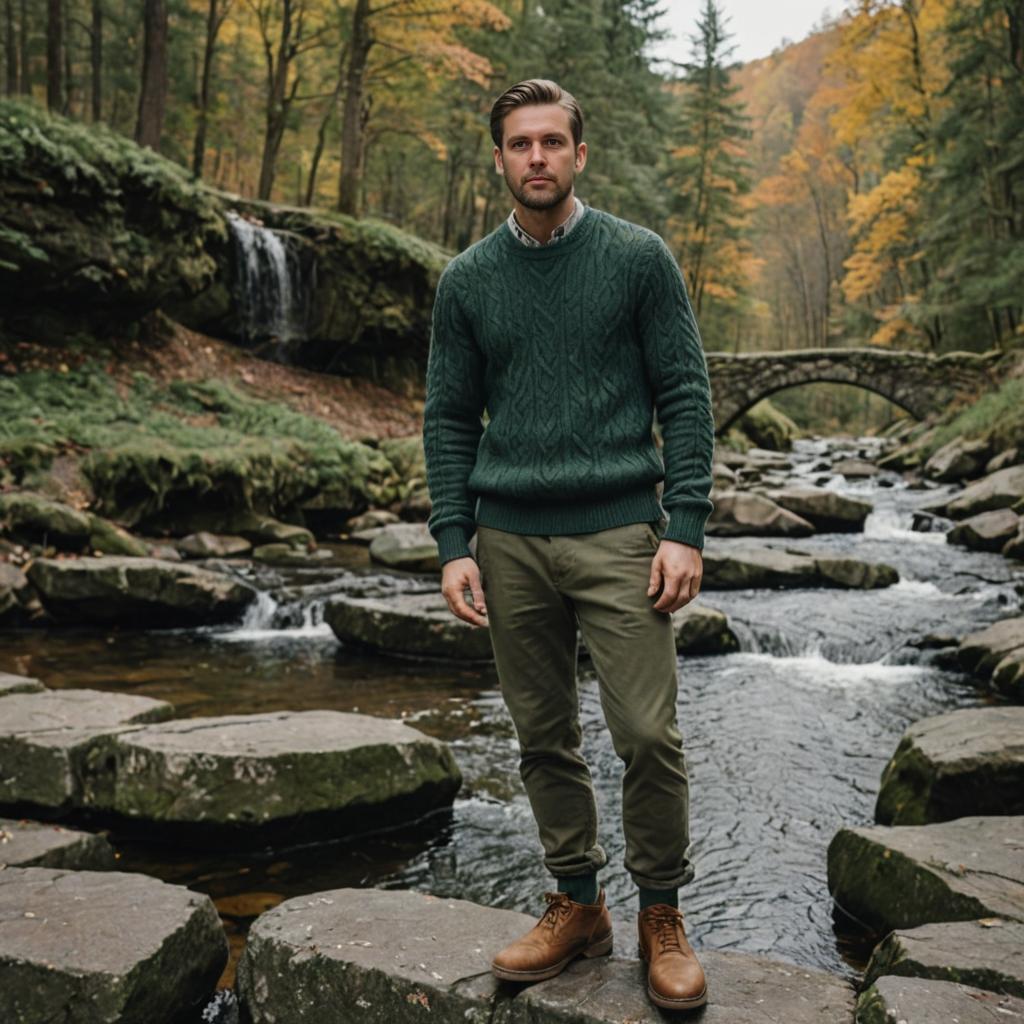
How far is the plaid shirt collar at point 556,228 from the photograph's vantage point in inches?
99.7

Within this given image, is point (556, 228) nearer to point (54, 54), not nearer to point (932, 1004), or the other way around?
point (932, 1004)

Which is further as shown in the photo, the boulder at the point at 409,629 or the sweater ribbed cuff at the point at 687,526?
the boulder at the point at 409,629

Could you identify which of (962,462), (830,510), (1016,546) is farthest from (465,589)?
(962,462)

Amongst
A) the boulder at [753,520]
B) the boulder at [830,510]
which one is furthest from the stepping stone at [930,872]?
the boulder at [830,510]

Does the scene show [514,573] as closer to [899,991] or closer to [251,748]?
[899,991]

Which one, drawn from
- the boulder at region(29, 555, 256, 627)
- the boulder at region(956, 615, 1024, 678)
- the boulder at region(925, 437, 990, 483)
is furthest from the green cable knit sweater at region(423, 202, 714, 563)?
the boulder at region(925, 437, 990, 483)

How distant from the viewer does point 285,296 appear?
18828mm

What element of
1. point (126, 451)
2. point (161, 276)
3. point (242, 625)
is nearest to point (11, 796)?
point (242, 625)

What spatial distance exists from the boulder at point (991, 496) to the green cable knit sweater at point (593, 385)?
12.8 meters

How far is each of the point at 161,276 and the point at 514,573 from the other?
14.9 m

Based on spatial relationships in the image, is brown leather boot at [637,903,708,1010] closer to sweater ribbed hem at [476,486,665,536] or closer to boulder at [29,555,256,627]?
sweater ribbed hem at [476,486,665,536]

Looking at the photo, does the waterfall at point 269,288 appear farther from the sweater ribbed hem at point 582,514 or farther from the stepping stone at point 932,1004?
the stepping stone at point 932,1004

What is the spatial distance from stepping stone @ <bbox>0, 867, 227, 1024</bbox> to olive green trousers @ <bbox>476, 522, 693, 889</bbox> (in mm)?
1240

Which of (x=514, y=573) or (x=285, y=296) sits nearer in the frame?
(x=514, y=573)
